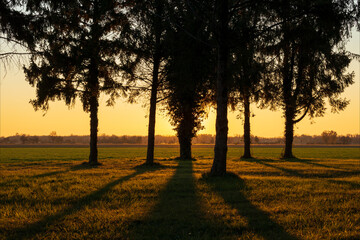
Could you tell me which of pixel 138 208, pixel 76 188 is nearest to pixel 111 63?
pixel 76 188

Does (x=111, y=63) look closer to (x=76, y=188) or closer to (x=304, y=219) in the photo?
(x=76, y=188)

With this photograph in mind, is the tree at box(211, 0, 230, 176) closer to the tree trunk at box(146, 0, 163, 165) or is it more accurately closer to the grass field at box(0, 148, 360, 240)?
the grass field at box(0, 148, 360, 240)

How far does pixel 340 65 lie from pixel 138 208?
2317 cm

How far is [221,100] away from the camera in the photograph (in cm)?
1156

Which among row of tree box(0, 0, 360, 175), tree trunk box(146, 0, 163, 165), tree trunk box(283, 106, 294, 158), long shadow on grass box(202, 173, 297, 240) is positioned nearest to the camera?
long shadow on grass box(202, 173, 297, 240)

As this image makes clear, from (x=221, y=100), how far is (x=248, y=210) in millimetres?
6162

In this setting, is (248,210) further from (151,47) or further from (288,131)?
(288,131)

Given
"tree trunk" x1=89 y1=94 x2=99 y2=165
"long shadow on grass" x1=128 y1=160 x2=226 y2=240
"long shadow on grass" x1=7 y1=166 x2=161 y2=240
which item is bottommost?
"long shadow on grass" x1=7 y1=166 x2=161 y2=240

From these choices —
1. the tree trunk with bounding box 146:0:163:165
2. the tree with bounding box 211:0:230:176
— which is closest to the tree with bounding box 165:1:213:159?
the tree trunk with bounding box 146:0:163:165

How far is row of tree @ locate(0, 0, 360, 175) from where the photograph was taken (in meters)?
10.8

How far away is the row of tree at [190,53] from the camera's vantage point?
10828 millimetres

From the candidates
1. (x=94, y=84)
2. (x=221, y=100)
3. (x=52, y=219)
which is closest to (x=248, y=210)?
(x=52, y=219)

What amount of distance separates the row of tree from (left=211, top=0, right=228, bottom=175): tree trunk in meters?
0.04

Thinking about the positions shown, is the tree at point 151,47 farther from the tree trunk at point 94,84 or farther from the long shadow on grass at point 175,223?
the long shadow on grass at point 175,223
